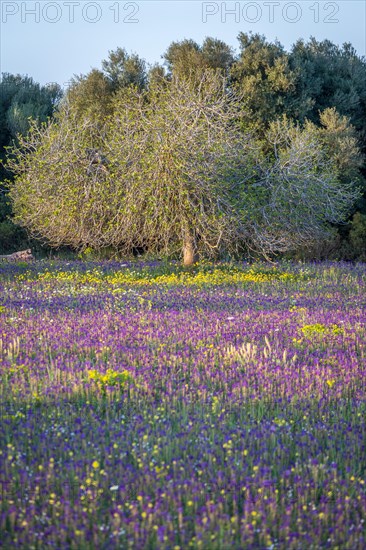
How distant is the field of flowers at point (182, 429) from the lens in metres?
4.03

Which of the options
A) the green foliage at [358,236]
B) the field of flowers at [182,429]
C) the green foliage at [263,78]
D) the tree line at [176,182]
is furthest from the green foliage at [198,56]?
the field of flowers at [182,429]

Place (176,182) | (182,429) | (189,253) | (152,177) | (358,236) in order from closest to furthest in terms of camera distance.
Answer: (182,429), (176,182), (152,177), (189,253), (358,236)

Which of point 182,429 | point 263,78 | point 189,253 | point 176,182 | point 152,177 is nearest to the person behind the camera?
point 182,429

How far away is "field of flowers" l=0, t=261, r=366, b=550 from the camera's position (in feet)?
13.2

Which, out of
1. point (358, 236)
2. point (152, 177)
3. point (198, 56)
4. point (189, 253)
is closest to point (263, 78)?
point (198, 56)

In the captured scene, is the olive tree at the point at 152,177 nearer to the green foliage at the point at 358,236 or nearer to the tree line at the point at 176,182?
the tree line at the point at 176,182

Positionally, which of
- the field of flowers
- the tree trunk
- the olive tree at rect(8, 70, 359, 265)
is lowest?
the field of flowers

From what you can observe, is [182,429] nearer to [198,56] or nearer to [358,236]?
[358,236]

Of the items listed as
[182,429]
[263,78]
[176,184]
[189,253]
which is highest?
[263,78]

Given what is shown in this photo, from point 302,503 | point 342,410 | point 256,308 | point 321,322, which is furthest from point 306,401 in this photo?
point 256,308

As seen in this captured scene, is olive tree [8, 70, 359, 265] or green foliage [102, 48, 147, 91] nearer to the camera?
olive tree [8, 70, 359, 265]

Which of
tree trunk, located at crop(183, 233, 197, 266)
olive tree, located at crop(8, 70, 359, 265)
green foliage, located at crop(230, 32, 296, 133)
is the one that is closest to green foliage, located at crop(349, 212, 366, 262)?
green foliage, located at crop(230, 32, 296, 133)

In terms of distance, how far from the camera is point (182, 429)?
18.1 feet

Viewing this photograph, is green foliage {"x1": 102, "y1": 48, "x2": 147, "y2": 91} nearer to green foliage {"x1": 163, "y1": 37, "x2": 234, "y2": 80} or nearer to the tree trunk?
green foliage {"x1": 163, "y1": 37, "x2": 234, "y2": 80}
